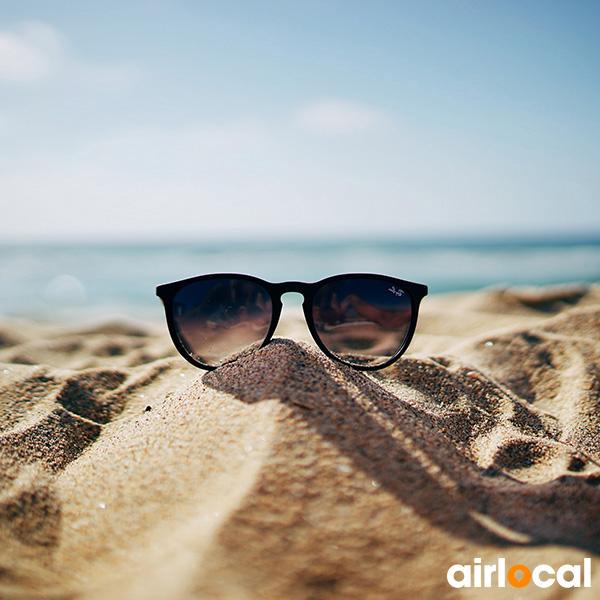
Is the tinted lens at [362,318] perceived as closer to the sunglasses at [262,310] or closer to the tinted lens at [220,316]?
the sunglasses at [262,310]

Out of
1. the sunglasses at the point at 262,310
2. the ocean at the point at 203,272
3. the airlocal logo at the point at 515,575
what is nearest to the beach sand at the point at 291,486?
the airlocal logo at the point at 515,575

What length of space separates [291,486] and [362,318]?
0.99m

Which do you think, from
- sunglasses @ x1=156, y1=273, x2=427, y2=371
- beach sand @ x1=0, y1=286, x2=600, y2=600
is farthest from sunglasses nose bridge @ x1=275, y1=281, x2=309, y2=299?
beach sand @ x1=0, y1=286, x2=600, y2=600

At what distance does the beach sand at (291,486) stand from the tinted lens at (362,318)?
18 cm

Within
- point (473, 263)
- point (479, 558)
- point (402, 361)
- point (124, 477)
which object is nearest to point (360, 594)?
point (479, 558)

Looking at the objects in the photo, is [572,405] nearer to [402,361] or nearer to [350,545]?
[402,361]

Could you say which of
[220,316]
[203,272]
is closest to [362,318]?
Result: [220,316]

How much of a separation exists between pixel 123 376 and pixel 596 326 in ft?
10.6

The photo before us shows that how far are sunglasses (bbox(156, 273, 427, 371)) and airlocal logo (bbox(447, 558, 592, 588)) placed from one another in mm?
920

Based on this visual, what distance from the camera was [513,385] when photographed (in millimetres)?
2338

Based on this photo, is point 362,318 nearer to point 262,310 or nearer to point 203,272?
point 262,310

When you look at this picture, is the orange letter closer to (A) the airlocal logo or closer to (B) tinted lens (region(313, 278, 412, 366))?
(A) the airlocal logo

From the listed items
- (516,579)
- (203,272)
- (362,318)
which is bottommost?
(516,579)

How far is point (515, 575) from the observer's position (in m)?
0.98
